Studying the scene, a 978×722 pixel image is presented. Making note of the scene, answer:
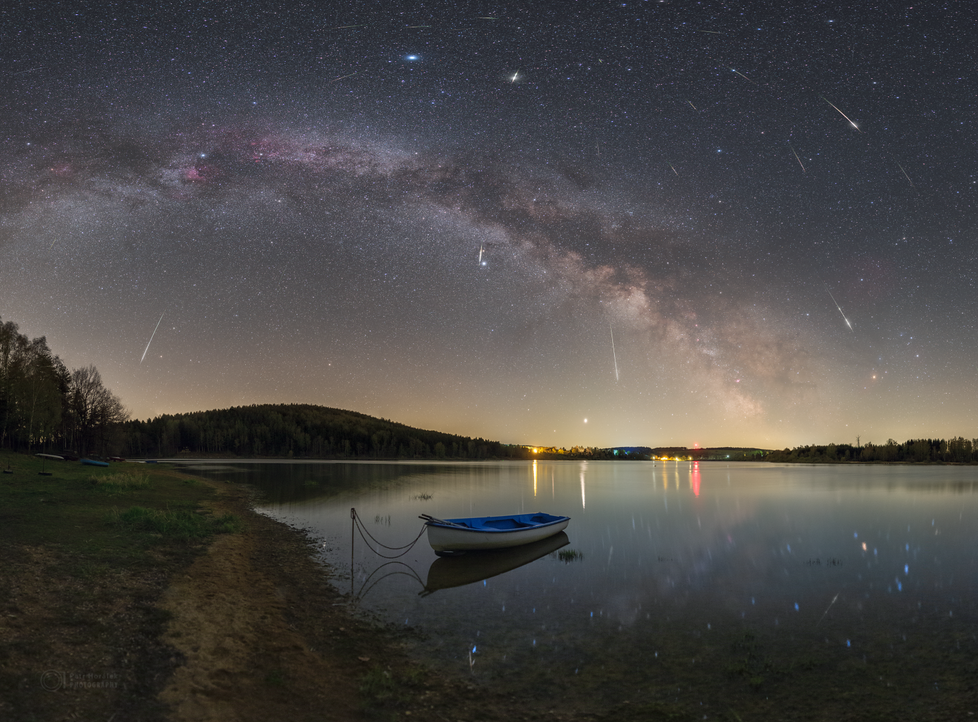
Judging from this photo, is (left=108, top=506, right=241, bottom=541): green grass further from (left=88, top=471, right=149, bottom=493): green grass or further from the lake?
(left=88, top=471, right=149, bottom=493): green grass

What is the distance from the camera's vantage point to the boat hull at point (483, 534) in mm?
25078

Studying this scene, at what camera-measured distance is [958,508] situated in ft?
175

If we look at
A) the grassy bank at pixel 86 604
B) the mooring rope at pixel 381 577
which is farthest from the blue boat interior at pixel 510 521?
the grassy bank at pixel 86 604

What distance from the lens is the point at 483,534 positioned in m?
26.1

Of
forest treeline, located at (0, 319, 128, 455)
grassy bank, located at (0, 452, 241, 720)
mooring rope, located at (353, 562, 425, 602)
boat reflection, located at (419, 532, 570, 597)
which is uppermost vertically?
forest treeline, located at (0, 319, 128, 455)

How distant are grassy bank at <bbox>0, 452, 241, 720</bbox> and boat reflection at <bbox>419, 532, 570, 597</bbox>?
890 cm

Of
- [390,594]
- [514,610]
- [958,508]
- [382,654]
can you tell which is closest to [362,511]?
[390,594]

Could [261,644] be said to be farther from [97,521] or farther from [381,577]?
[97,521]

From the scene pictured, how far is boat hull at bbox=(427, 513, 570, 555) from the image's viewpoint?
2508 centimetres

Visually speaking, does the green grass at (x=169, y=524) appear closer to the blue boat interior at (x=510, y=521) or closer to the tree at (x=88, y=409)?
the blue boat interior at (x=510, y=521)

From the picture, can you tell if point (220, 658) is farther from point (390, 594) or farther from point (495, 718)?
point (390, 594)

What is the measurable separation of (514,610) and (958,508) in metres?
57.9

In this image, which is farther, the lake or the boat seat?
the boat seat

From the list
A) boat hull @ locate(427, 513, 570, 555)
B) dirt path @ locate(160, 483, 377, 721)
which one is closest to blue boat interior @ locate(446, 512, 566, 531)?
boat hull @ locate(427, 513, 570, 555)
